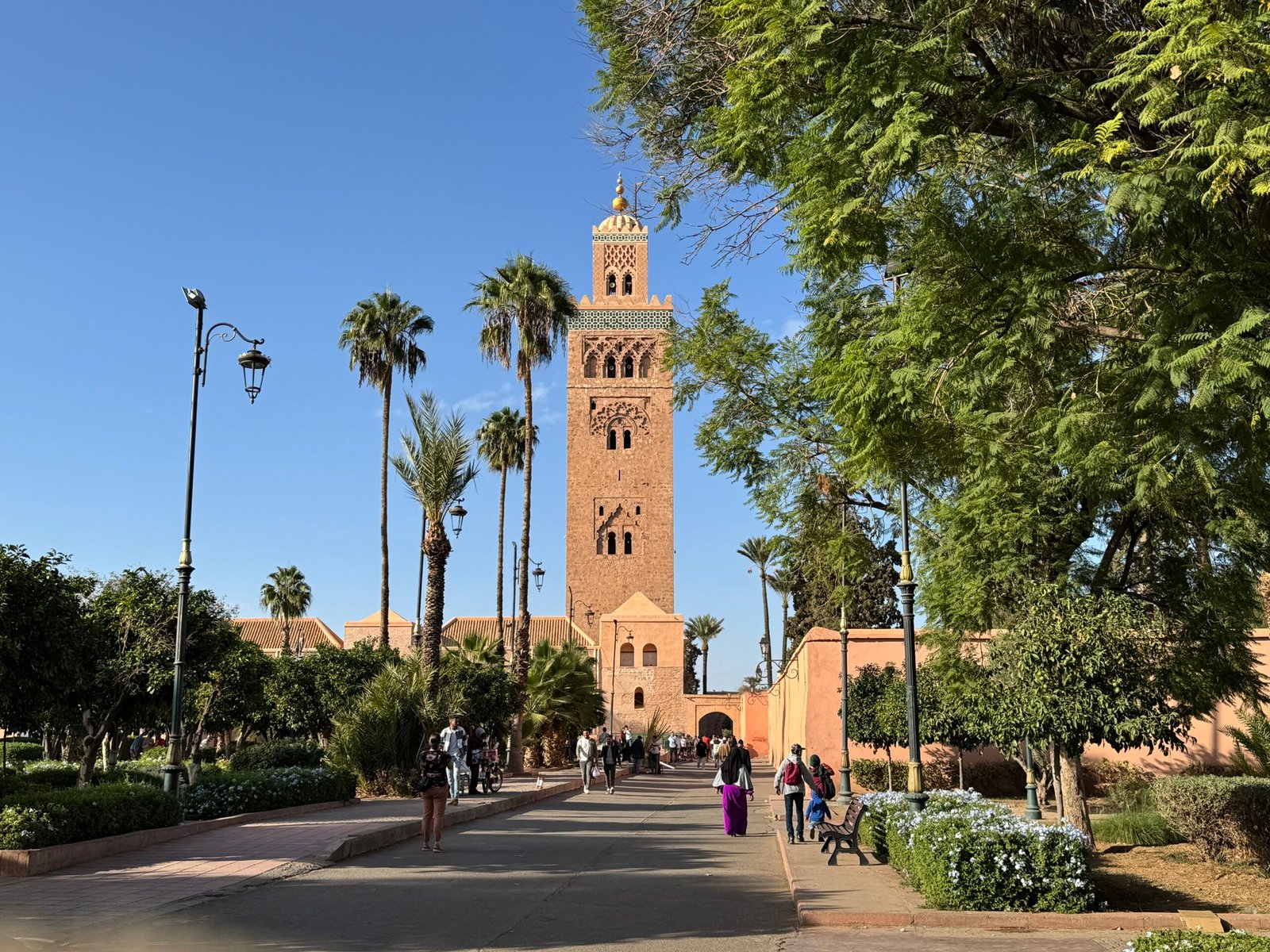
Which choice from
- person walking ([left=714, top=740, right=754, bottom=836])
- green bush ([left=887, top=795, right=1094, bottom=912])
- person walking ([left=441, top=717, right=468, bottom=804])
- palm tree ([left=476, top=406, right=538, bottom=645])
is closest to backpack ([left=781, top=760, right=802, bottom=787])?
person walking ([left=714, top=740, right=754, bottom=836])

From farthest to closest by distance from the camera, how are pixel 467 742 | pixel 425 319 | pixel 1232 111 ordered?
pixel 425 319, pixel 467 742, pixel 1232 111

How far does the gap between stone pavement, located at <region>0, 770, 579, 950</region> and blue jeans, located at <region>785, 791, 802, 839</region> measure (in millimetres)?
5232

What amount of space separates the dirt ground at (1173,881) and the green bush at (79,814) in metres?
9.93

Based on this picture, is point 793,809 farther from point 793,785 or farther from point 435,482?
point 435,482

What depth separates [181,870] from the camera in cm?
1110

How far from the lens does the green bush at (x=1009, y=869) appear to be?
934 cm

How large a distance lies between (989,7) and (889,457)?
10.7ft

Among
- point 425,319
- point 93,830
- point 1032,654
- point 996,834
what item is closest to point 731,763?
point 1032,654

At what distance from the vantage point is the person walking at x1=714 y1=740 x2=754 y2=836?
1669 centimetres

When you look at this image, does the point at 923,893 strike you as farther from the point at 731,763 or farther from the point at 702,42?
the point at 702,42

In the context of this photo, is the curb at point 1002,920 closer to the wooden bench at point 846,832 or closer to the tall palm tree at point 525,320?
the wooden bench at point 846,832

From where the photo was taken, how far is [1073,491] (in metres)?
14.8

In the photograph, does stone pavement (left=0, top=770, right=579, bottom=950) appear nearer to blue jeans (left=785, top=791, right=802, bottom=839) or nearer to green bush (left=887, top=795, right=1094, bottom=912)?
blue jeans (left=785, top=791, right=802, bottom=839)

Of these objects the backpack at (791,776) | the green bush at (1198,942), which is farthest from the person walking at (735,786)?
the green bush at (1198,942)
